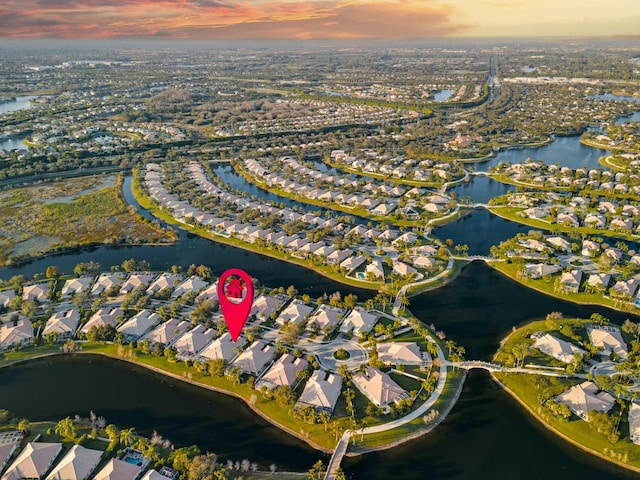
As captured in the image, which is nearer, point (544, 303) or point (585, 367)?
point (585, 367)

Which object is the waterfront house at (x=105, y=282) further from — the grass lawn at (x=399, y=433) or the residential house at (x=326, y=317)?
the grass lawn at (x=399, y=433)

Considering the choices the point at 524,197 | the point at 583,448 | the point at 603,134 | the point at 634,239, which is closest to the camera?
the point at 583,448

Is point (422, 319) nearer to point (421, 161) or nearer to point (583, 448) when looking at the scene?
point (583, 448)

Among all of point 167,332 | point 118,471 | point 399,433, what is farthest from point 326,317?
point 118,471

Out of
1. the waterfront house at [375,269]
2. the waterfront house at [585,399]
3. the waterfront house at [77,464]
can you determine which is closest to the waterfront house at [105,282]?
the waterfront house at [77,464]

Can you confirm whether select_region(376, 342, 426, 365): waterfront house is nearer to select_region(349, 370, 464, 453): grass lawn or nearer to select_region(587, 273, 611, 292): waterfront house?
select_region(349, 370, 464, 453): grass lawn

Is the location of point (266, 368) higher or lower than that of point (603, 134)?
lower

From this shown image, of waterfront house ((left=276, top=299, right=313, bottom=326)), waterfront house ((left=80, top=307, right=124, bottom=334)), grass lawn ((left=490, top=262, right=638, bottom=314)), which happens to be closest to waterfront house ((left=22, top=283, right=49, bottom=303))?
waterfront house ((left=80, top=307, right=124, bottom=334))

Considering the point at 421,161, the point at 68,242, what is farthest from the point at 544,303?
the point at 68,242
